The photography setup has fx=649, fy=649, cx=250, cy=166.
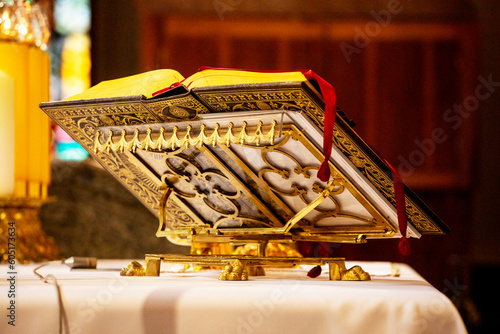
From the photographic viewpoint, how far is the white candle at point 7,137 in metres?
1.13

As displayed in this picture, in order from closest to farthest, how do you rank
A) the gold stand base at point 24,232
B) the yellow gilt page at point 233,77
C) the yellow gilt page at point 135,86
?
the yellow gilt page at point 233,77, the yellow gilt page at point 135,86, the gold stand base at point 24,232

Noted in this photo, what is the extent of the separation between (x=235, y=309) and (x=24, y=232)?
1.04 m

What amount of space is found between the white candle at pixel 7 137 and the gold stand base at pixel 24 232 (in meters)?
0.43

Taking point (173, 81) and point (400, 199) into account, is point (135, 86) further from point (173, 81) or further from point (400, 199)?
point (400, 199)

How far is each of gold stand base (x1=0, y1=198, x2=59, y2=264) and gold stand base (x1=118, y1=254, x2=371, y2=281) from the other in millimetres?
633

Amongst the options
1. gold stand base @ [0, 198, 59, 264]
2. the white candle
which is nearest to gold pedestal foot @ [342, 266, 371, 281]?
the white candle

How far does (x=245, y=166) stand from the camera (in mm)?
1084

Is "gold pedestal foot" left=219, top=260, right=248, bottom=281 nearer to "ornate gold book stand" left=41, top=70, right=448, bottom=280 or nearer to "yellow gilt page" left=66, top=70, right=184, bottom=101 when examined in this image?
"ornate gold book stand" left=41, top=70, right=448, bottom=280

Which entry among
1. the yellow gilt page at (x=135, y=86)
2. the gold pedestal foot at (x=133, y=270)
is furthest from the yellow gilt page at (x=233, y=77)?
the gold pedestal foot at (x=133, y=270)

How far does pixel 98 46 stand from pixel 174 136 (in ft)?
14.4

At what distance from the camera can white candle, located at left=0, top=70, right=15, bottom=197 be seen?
1135mm

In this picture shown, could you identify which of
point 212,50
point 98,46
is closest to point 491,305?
point 212,50

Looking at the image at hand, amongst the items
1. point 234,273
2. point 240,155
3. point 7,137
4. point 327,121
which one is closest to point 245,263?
point 234,273

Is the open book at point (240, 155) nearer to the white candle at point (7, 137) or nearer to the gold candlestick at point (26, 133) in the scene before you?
the white candle at point (7, 137)
